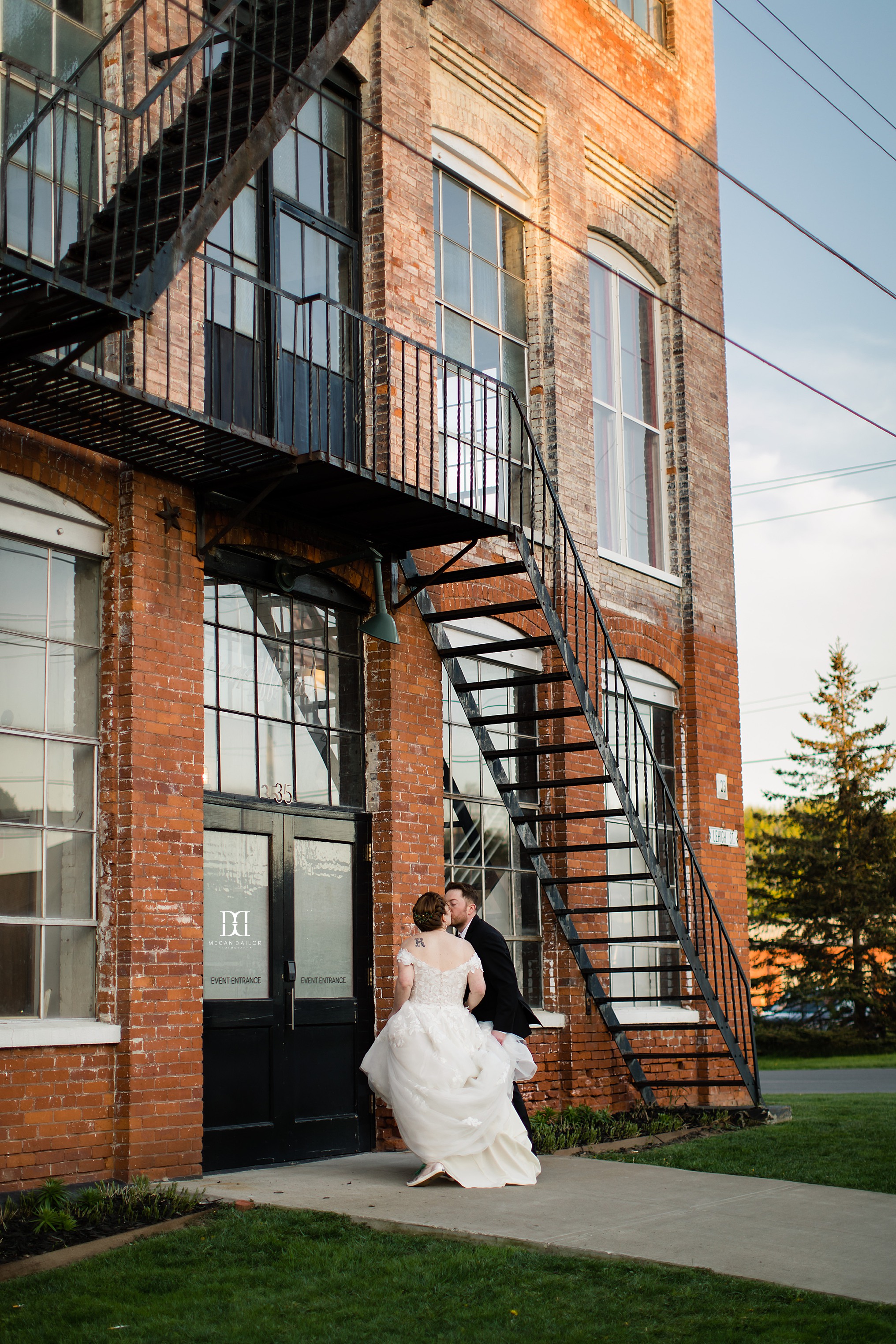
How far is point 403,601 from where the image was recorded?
10.9m

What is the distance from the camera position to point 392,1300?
5770mm

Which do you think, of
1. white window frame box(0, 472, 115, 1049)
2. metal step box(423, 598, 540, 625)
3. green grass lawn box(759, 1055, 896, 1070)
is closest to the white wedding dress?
white window frame box(0, 472, 115, 1049)

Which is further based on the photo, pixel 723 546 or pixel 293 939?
pixel 723 546

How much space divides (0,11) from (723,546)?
9528mm

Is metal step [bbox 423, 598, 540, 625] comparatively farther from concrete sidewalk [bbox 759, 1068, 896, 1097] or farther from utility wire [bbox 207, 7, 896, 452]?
concrete sidewalk [bbox 759, 1068, 896, 1097]

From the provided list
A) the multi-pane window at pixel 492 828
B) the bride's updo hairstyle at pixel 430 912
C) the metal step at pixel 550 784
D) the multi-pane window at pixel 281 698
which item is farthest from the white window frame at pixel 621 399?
the bride's updo hairstyle at pixel 430 912

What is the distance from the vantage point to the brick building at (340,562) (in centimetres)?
827

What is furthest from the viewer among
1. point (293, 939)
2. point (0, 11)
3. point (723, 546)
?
point (723, 546)

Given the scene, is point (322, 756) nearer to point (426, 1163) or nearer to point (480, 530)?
point (480, 530)

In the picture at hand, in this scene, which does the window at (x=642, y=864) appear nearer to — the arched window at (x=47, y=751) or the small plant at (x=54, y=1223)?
the arched window at (x=47, y=751)

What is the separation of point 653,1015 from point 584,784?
3.35m

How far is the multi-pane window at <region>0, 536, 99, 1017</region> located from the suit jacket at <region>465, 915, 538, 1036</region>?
239cm

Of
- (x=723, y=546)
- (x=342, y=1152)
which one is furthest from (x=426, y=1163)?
(x=723, y=546)

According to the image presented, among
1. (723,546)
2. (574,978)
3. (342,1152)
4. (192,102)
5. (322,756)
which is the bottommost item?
(342,1152)
